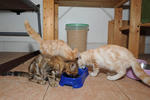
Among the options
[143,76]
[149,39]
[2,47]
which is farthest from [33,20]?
[149,39]

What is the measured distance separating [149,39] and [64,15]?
1608 millimetres

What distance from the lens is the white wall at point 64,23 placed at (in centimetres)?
198

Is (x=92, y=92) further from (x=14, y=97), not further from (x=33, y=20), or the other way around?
(x=33, y=20)

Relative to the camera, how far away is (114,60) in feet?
2.85

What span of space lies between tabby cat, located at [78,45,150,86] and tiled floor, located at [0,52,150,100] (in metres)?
0.09

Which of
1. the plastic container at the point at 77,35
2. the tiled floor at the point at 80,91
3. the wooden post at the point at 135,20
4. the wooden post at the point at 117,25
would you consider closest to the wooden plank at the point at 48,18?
the plastic container at the point at 77,35

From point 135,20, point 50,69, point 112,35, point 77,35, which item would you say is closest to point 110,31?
point 112,35

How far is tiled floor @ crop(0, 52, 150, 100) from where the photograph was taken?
2.10 feet

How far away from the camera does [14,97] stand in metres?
0.63

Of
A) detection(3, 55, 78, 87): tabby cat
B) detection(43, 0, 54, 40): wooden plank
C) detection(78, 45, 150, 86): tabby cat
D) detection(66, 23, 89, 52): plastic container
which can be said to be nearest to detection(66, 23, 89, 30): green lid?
detection(66, 23, 89, 52): plastic container

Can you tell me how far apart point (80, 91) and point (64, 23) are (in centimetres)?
151

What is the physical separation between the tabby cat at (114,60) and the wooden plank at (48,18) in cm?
53

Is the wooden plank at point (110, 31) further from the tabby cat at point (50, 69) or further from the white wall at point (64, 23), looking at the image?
the tabby cat at point (50, 69)

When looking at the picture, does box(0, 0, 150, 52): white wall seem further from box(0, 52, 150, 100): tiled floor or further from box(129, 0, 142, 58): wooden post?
box(0, 52, 150, 100): tiled floor
